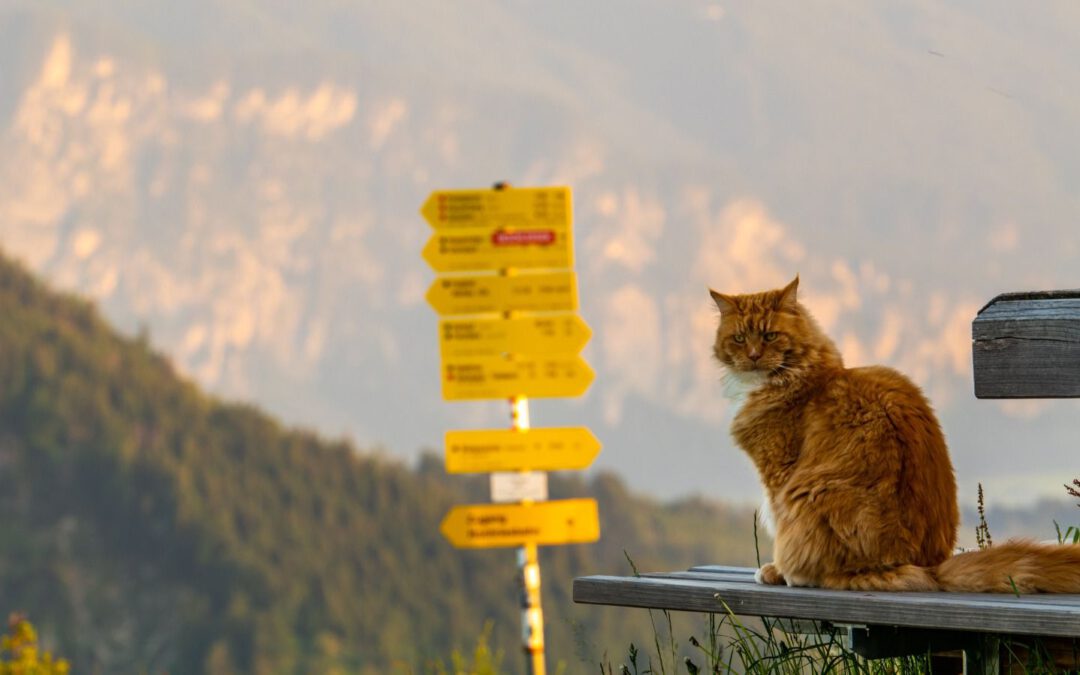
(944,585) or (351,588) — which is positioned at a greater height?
(944,585)

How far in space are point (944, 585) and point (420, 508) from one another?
12.7 m

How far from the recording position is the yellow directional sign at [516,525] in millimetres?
6703

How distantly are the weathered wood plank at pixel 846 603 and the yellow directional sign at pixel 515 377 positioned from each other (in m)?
4.36

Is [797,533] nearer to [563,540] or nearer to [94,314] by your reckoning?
[563,540]

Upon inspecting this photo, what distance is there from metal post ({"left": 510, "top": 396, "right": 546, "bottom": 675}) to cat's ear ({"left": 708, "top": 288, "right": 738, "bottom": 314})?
4162 mm

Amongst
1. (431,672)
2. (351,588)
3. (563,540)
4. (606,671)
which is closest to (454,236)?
(563,540)

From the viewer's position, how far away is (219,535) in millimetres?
14133

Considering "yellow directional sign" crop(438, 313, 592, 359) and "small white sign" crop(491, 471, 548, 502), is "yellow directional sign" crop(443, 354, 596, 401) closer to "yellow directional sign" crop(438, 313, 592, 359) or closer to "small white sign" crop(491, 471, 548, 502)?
"yellow directional sign" crop(438, 313, 592, 359)

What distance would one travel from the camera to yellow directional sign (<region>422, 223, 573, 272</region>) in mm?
6805

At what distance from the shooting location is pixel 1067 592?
6.32ft

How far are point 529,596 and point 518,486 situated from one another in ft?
1.84

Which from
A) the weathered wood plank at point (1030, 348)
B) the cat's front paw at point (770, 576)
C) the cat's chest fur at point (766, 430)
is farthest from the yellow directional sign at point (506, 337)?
the weathered wood plank at point (1030, 348)

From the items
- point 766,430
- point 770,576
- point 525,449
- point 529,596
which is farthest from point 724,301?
point 529,596

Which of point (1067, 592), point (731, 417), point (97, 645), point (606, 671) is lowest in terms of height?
point (97, 645)
